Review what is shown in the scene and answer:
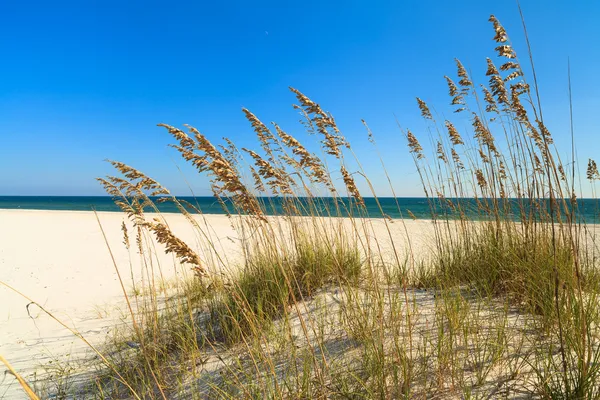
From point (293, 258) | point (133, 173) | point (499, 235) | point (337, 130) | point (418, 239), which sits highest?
point (337, 130)

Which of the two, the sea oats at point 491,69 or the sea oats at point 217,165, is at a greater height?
the sea oats at point 491,69

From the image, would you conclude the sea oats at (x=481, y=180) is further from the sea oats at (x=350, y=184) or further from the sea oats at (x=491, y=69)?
the sea oats at (x=350, y=184)

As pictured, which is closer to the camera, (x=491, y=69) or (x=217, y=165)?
(x=217, y=165)

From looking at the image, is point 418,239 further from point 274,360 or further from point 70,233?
point 70,233

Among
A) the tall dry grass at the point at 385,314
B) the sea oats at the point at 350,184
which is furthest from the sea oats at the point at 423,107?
the sea oats at the point at 350,184

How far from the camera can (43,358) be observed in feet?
10.2

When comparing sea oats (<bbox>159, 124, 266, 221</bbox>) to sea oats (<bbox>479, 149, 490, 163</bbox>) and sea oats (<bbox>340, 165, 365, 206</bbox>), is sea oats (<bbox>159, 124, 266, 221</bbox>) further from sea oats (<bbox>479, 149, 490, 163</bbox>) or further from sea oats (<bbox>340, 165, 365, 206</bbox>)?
sea oats (<bbox>479, 149, 490, 163</bbox>)

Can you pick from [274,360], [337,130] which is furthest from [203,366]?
[337,130]

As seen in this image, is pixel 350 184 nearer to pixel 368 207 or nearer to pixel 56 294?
pixel 56 294

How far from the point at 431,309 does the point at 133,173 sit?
2543 mm

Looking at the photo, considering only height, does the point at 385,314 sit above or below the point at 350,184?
below

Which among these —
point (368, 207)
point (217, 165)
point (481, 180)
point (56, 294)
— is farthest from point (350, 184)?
point (368, 207)

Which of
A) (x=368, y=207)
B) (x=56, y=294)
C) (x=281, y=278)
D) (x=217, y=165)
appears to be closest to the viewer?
(x=217, y=165)

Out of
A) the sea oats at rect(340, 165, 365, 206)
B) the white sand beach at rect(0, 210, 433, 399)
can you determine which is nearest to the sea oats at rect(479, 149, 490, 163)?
the white sand beach at rect(0, 210, 433, 399)
